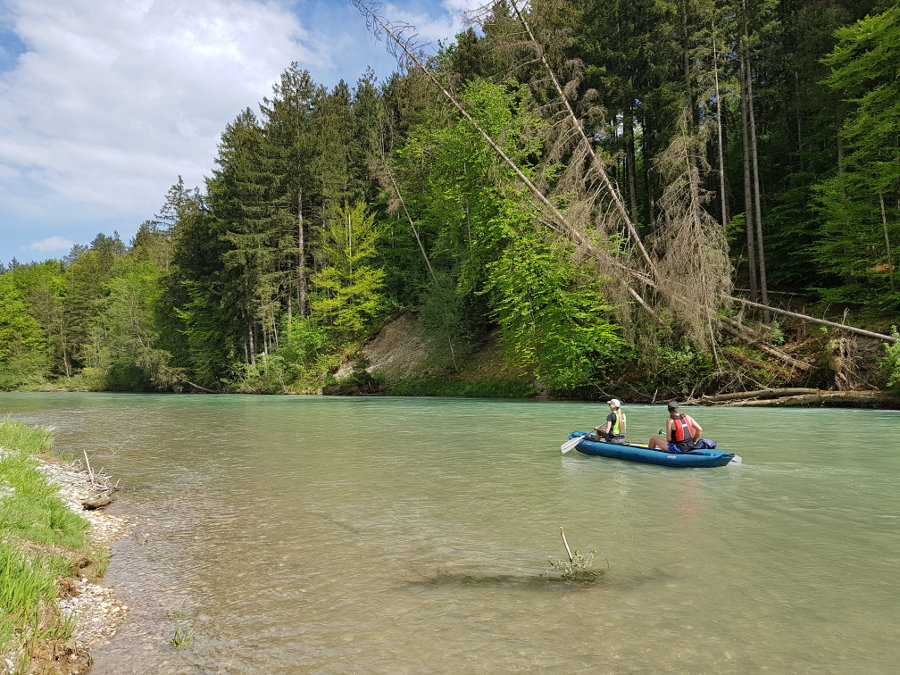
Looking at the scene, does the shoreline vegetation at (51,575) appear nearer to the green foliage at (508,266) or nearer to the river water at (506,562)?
the river water at (506,562)

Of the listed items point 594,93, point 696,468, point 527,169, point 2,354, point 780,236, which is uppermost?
point 594,93

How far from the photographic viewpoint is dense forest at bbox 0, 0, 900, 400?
19.3m

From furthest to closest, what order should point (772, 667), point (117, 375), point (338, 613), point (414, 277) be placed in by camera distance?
1. point (117, 375)
2. point (414, 277)
3. point (338, 613)
4. point (772, 667)

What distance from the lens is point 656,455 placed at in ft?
33.3

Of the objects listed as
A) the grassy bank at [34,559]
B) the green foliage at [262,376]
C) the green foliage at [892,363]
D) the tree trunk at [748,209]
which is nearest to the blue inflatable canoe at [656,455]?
the grassy bank at [34,559]

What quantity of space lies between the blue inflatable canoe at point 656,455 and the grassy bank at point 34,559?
8.59 m

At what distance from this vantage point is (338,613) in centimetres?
448

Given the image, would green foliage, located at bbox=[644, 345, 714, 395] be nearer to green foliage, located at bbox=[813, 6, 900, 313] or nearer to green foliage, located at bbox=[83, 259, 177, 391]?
green foliage, located at bbox=[813, 6, 900, 313]

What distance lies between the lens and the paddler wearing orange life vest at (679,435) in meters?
10.1

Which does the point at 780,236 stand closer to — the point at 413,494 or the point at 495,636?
the point at 413,494

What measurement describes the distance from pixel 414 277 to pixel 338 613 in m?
32.2

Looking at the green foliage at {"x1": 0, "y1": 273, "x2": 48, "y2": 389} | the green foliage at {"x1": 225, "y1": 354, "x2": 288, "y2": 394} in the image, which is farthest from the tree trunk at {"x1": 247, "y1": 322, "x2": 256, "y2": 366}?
the green foliage at {"x1": 0, "y1": 273, "x2": 48, "y2": 389}

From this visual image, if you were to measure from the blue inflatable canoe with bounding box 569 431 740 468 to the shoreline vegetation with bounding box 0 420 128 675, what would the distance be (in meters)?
8.30

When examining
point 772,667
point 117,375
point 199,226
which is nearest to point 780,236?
point 772,667
